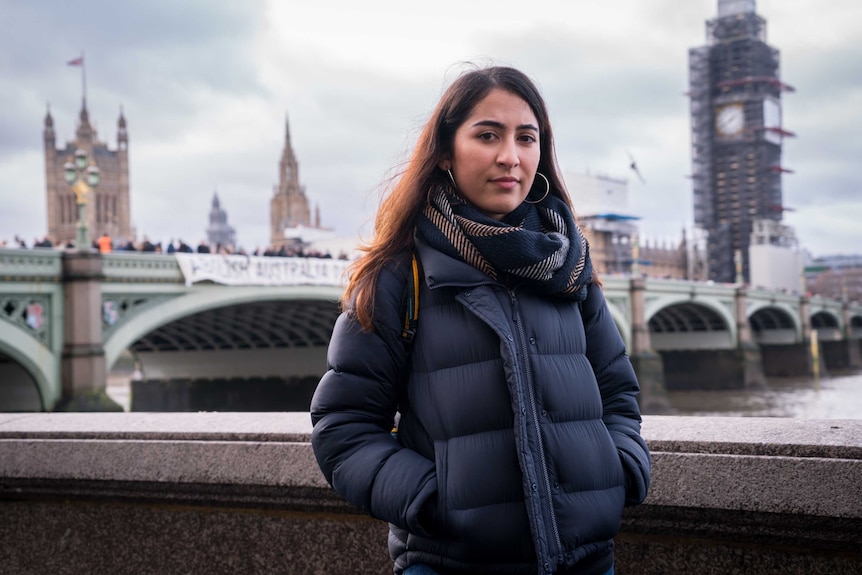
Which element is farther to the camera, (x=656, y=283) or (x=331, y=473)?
(x=656, y=283)

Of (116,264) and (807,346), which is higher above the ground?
(116,264)

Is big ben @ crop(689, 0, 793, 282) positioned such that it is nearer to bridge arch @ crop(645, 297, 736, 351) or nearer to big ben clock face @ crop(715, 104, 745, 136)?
big ben clock face @ crop(715, 104, 745, 136)

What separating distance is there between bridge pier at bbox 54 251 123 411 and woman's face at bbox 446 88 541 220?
17873 millimetres

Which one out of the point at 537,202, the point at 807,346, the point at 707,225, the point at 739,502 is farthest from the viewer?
the point at 707,225

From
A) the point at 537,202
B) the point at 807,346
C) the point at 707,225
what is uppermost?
the point at 707,225

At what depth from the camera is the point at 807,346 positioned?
167 feet

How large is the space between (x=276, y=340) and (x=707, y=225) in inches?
3205

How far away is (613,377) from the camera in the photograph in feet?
6.72

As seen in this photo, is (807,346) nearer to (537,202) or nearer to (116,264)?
(116,264)

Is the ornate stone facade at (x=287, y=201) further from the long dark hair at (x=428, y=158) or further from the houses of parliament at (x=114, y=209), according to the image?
the long dark hair at (x=428, y=158)

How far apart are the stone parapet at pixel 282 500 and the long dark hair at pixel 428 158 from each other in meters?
0.88

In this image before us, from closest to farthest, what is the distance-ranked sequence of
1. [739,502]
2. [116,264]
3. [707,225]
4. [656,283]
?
[739,502] → [116,264] → [656,283] → [707,225]

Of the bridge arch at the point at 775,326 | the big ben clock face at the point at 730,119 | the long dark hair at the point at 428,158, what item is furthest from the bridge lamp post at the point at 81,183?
the big ben clock face at the point at 730,119

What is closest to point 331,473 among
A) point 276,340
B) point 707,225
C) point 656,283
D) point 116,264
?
point 116,264
